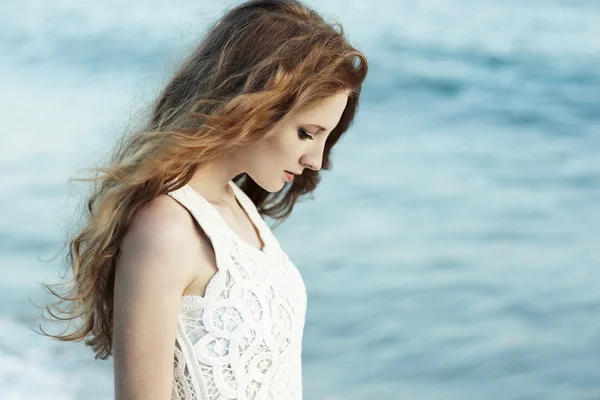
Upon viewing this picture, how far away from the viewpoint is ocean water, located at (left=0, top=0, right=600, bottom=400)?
4.29m

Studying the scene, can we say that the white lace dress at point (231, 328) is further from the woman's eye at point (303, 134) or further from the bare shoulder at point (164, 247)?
the woman's eye at point (303, 134)

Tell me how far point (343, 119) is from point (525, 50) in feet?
10.8

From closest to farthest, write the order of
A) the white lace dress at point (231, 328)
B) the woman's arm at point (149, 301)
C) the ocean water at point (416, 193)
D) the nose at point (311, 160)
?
the woman's arm at point (149, 301) < the white lace dress at point (231, 328) < the nose at point (311, 160) < the ocean water at point (416, 193)

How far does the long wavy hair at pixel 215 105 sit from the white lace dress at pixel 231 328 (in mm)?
104

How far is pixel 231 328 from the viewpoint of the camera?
179cm

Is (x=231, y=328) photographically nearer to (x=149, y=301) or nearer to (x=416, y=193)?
(x=149, y=301)

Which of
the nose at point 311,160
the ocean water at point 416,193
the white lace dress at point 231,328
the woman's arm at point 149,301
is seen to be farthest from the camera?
the ocean water at point 416,193

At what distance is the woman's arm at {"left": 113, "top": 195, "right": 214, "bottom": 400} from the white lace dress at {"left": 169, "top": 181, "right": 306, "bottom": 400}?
0.07 meters

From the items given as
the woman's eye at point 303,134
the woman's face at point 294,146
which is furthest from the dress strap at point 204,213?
the woman's eye at point 303,134

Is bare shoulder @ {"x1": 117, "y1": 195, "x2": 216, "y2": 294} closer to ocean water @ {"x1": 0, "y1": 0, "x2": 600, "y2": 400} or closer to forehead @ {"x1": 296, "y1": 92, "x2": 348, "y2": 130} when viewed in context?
forehead @ {"x1": 296, "y1": 92, "x2": 348, "y2": 130}

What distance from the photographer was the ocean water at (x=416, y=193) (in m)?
4.29

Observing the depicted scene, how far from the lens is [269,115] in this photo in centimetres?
178

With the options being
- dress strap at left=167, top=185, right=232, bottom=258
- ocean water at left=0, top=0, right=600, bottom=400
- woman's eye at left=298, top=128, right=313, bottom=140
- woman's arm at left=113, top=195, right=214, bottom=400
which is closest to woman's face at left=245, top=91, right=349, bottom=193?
woman's eye at left=298, top=128, right=313, bottom=140

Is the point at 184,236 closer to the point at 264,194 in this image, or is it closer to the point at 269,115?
the point at 269,115
